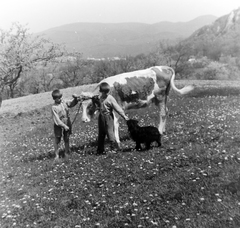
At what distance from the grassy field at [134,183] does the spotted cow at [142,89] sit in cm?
122

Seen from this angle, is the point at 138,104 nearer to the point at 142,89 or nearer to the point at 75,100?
the point at 142,89

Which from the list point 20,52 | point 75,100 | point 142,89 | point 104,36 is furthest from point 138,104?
point 20,52

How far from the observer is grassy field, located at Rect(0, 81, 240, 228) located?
5242 mm

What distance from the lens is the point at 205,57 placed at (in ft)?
90.1

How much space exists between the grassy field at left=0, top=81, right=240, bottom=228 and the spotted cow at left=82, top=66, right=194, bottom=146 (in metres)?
1.22

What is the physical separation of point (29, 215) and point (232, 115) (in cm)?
890

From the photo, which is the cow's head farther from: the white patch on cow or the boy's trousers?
the white patch on cow

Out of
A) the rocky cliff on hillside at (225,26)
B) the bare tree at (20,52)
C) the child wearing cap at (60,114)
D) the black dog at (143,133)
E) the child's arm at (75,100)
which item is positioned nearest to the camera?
the black dog at (143,133)

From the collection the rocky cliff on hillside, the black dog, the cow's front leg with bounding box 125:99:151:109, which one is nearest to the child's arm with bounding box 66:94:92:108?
the black dog

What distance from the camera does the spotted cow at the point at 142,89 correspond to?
11.5 meters

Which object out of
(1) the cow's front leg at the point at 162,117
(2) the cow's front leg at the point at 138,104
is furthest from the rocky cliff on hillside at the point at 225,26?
(2) the cow's front leg at the point at 138,104

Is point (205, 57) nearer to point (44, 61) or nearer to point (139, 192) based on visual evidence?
point (44, 61)

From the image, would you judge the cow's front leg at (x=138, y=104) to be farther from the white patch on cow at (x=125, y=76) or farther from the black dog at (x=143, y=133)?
the black dog at (x=143, y=133)

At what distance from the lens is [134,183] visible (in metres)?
6.85
